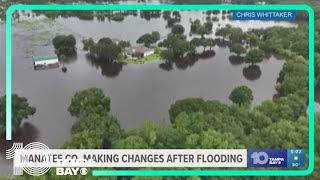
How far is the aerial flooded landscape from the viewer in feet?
10.5

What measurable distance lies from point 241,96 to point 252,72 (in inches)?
47.5

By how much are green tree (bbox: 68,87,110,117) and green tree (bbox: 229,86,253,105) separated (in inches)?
49.7

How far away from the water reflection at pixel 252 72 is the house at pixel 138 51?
1.27m

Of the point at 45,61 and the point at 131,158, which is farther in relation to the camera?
the point at 45,61

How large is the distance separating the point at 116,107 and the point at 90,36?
6.36ft

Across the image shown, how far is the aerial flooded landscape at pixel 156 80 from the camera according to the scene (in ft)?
10.5

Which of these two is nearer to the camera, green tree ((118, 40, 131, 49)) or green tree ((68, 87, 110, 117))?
green tree ((68, 87, 110, 117))

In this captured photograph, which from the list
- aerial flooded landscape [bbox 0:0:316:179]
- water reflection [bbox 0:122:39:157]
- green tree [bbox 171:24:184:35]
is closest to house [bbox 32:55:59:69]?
aerial flooded landscape [bbox 0:0:316:179]

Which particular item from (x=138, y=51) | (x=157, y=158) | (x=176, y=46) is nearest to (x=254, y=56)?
(x=176, y=46)

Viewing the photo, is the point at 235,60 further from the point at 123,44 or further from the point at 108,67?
the point at 108,67

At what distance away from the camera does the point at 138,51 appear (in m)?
5.14

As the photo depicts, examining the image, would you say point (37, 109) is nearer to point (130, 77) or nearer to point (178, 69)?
point (130, 77)

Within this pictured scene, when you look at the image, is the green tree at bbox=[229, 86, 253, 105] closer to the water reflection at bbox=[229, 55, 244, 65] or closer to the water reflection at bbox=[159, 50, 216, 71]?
the water reflection at bbox=[159, 50, 216, 71]

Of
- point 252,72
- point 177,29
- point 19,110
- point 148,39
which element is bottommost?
point 19,110
